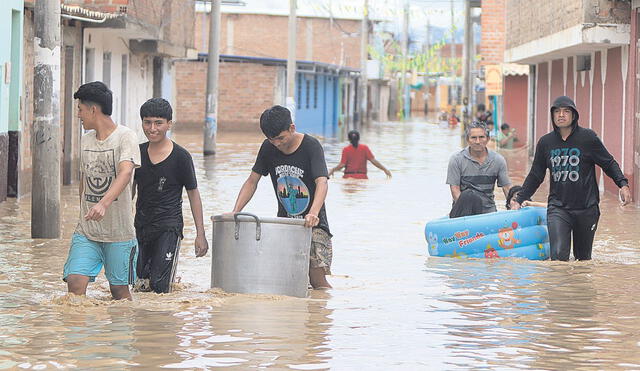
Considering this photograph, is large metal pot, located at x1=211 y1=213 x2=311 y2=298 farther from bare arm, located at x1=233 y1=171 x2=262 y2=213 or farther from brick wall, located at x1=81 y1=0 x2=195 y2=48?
brick wall, located at x1=81 y1=0 x2=195 y2=48

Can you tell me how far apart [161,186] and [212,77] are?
80.1ft

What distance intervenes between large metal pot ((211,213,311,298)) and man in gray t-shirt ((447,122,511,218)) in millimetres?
3742

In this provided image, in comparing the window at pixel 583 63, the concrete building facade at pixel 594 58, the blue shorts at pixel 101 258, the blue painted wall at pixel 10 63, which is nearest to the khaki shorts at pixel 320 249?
the blue shorts at pixel 101 258

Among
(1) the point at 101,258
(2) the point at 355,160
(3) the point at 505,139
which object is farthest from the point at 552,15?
(1) the point at 101,258

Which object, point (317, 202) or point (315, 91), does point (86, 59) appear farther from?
point (315, 91)

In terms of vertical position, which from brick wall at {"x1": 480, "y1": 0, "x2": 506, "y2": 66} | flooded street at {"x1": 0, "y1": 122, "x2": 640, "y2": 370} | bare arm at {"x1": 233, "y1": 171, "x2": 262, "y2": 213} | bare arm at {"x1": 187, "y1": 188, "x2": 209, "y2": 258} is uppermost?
brick wall at {"x1": 480, "y1": 0, "x2": 506, "y2": 66}

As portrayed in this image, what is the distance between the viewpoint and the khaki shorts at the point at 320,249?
9781 mm

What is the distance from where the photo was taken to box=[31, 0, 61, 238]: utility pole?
13.6m

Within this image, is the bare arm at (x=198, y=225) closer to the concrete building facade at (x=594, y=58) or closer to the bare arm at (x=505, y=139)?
the concrete building facade at (x=594, y=58)

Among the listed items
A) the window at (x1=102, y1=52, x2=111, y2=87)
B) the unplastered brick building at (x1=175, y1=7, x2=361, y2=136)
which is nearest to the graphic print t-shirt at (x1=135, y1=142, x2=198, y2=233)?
the window at (x1=102, y1=52, x2=111, y2=87)

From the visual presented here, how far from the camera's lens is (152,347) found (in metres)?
7.85

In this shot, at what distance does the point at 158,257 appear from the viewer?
30.7 ft

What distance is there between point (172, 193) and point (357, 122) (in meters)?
64.6

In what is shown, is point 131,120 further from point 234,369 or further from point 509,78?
point 234,369
